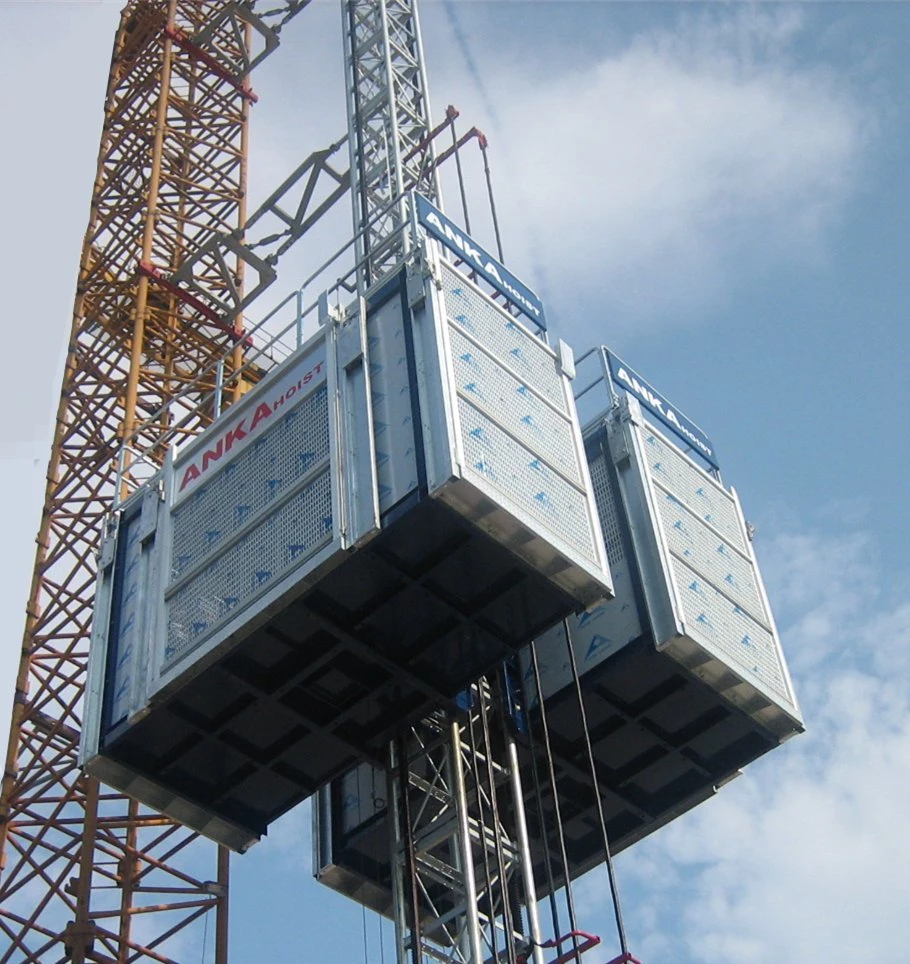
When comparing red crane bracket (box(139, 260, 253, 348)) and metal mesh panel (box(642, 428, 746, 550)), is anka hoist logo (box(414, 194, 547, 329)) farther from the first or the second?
red crane bracket (box(139, 260, 253, 348))

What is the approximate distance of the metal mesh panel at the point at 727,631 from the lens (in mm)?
30719

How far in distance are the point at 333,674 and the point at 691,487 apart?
7.89 m

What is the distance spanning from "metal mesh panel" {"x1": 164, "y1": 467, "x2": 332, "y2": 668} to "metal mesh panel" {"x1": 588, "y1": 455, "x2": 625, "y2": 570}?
5874mm

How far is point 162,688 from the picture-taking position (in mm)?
28547

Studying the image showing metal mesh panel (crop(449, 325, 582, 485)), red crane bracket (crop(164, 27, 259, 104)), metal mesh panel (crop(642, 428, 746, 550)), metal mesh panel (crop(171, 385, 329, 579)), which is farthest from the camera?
red crane bracket (crop(164, 27, 259, 104))

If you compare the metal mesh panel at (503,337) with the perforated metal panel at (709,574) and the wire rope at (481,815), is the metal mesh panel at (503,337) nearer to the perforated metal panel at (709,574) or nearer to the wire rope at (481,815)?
the perforated metal panel at (709,574)

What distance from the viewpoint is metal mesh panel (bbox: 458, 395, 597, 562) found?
88.3ft

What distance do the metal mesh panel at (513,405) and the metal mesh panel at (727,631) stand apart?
3.51m

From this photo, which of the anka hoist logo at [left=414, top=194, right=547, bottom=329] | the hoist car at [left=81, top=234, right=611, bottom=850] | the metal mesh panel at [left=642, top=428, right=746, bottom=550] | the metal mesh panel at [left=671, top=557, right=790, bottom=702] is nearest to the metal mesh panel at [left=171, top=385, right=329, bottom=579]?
the hoist car at [left=81, top=234, right=611, bottom=850]

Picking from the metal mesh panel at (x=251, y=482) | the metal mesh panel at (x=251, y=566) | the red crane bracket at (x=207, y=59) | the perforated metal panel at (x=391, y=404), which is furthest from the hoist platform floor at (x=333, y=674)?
the red crane bracket at (x=207, y=59)

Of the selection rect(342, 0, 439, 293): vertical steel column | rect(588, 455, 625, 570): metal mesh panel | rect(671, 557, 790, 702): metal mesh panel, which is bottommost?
rect(671, 557, 790, 702): metal mesh panel

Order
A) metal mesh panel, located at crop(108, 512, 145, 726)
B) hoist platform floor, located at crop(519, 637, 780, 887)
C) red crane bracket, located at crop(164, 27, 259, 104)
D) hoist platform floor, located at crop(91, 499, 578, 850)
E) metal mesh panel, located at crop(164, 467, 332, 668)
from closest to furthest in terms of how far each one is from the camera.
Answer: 1. hoist platform floor, located at crop(91, 499, 578, 850)
2. metal mesh panel, located at crop(164, 467, 332, 668)
3. metal mesh panel, located at crop(108, 512, 145, 726)
4. hoist platform floor, located at crop(519, 637, 780, 887)
5. red crane bracket, located at crop(164, 27, 259, 104)

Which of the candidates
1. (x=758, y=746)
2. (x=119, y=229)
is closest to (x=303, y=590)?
(x=758, y=746)

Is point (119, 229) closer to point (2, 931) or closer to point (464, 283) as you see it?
point (2, 931)
